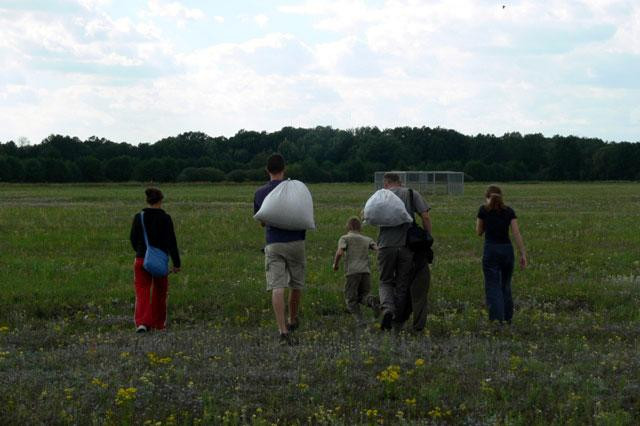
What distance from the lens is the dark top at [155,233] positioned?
36.1 ft

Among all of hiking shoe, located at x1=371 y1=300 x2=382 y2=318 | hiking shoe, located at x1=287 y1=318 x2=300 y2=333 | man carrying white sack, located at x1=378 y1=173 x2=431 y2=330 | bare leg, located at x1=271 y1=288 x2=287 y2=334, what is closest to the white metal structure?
hiking shoe, located at x1=371 y1=300 x2=382 y2=318

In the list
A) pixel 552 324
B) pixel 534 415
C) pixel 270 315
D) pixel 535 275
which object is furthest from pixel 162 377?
pixel 535 275

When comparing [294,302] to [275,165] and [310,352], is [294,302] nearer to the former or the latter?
[310,352]

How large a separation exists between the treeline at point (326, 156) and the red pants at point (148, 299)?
334 feet

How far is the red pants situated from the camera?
10875 millimetres

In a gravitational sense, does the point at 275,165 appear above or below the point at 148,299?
above

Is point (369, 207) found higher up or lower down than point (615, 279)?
higher up

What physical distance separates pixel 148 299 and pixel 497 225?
4595 millimetres

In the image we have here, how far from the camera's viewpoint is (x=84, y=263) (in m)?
17.1

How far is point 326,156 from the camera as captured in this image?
15200cm

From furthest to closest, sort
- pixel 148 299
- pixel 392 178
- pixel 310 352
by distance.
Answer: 1. pixel 392 178
2. pixel 148 299
3. pixel 310 352

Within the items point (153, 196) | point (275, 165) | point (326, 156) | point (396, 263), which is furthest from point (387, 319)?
point (326, 156)

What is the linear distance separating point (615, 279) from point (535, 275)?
1386 millimetres

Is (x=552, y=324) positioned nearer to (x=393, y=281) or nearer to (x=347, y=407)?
(x=393, y=281)
